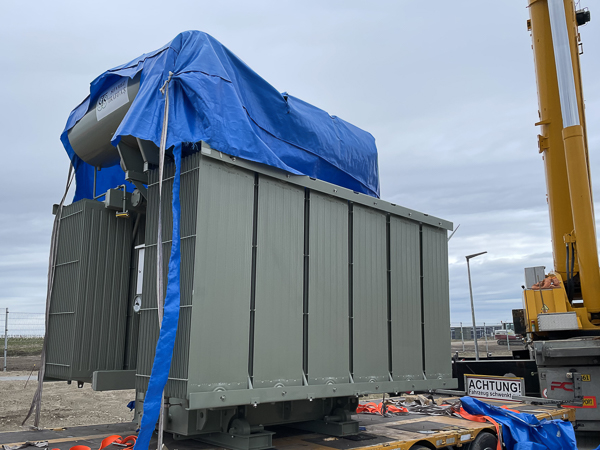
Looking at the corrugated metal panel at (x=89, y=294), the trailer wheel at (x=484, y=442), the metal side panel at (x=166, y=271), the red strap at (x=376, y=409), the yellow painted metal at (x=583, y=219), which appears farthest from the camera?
the yellow painted metal at (x=583, y=219)

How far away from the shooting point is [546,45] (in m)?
11.4

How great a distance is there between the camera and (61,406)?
13.3 meters

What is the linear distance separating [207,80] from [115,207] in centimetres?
215

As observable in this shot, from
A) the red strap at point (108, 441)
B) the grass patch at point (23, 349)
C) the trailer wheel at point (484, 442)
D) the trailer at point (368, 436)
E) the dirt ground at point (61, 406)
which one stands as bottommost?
the dirt ground at point (61, 406)

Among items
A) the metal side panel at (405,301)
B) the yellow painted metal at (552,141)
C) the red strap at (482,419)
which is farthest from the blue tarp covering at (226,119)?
the yellow painted metal at (552,141)

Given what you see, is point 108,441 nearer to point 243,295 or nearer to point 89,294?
point 89,294

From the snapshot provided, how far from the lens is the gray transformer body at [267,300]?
16.3 ft

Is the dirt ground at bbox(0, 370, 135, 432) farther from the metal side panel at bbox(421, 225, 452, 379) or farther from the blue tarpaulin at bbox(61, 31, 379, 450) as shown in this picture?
the metal side panel at bbox(421, 225, 452, 379)

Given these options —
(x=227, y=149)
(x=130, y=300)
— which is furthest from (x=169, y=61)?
(x=130, y=300)

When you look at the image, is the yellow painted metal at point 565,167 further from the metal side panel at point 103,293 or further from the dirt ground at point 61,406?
the dirt ground at point 61,406

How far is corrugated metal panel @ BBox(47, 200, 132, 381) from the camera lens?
20.2 feet

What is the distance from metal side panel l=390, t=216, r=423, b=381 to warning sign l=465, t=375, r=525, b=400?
3417mm

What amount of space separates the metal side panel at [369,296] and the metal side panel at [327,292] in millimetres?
184

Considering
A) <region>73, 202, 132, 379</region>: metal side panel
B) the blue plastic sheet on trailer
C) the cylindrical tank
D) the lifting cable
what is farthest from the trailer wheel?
the cylindrical tank
